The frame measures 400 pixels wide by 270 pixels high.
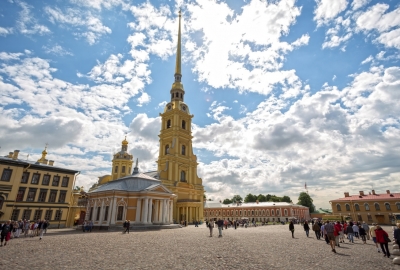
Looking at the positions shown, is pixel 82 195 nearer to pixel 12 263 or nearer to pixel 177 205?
pixel 177 205

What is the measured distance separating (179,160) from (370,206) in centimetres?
4632

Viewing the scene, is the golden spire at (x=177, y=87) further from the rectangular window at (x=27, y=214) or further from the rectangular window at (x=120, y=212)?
the rectangular window at (x=27, y=214)

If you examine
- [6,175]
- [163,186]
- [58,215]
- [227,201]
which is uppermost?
[227,201]

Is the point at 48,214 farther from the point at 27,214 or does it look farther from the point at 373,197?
the point at 373,197

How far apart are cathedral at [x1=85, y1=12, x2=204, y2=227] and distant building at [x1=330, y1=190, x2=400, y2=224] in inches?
1428

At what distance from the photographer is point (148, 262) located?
9500 millimetres

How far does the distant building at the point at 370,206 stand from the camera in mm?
49969

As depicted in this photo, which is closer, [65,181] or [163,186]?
[163,186]

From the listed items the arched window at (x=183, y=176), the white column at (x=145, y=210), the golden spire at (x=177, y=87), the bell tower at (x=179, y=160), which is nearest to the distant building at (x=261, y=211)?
the bell tower at (x=179, y=160)

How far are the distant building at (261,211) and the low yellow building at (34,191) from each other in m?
51.3

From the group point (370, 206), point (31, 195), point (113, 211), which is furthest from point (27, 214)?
point (370, 206)

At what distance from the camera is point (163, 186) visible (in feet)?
116

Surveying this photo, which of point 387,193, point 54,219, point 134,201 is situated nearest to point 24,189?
point 54,219

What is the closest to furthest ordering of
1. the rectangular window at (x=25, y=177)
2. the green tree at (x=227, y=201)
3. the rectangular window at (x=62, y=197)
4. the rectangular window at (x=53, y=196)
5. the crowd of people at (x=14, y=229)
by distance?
the crowd of people at (x=14, y=229), the rectangular window at (x=25, y=177), the rectangular window at (x=53, y=196), the rectangular window at (x=62, y=197), the green tree at (x=227, y=201)
